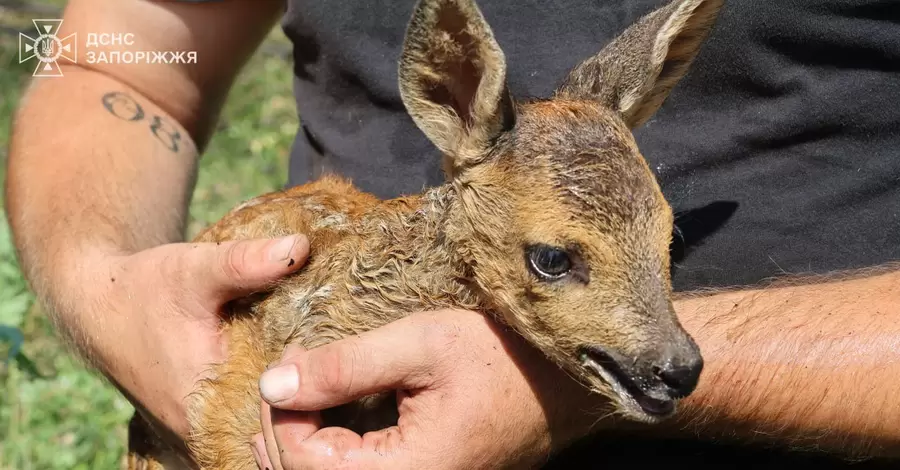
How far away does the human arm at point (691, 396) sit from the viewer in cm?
269

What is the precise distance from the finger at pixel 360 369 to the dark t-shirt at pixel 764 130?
0.88 metres

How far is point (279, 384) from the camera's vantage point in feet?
9.00

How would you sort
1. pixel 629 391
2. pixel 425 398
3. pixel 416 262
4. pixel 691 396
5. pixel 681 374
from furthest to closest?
pixel 416 262 → pixel 691 396 → pixel 425 398 → pixel 629 391 → pixel 681 374

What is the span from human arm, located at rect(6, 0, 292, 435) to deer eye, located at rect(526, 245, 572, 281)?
2.79 ft

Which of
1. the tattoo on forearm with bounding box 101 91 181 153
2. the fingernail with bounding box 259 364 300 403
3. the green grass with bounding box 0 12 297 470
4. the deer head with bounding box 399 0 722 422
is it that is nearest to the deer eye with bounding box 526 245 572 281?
the deer head with bounding box 399 0 722 422

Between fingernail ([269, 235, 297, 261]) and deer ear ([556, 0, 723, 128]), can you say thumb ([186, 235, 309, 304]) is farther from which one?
deer ear ([556, 0, 723, 128])

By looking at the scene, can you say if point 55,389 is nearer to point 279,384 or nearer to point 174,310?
point 174,310

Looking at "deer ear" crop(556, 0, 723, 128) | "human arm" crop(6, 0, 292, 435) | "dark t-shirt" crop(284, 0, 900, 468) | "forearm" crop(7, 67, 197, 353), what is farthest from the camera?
"forearm" crop(7, 67, 197, 353)

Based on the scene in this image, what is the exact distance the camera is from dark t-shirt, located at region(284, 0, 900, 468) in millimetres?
3078

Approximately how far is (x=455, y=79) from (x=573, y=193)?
64 cm

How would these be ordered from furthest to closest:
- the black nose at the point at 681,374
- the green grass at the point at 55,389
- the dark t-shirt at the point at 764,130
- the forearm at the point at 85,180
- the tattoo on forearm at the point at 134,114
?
the green grass at the point at 55,389, the tattoo on forearm at the point at 134,114, the forearm at the point at 85,180, the dark t-shirt at the point at 764,130, the black nose at the point at 681,374

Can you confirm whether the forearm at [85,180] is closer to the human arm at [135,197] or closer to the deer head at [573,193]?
the human arm at [135,197]

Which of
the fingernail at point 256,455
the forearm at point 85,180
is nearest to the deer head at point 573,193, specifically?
the fingernail at point 256,455

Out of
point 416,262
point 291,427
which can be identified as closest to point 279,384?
point 291,427
